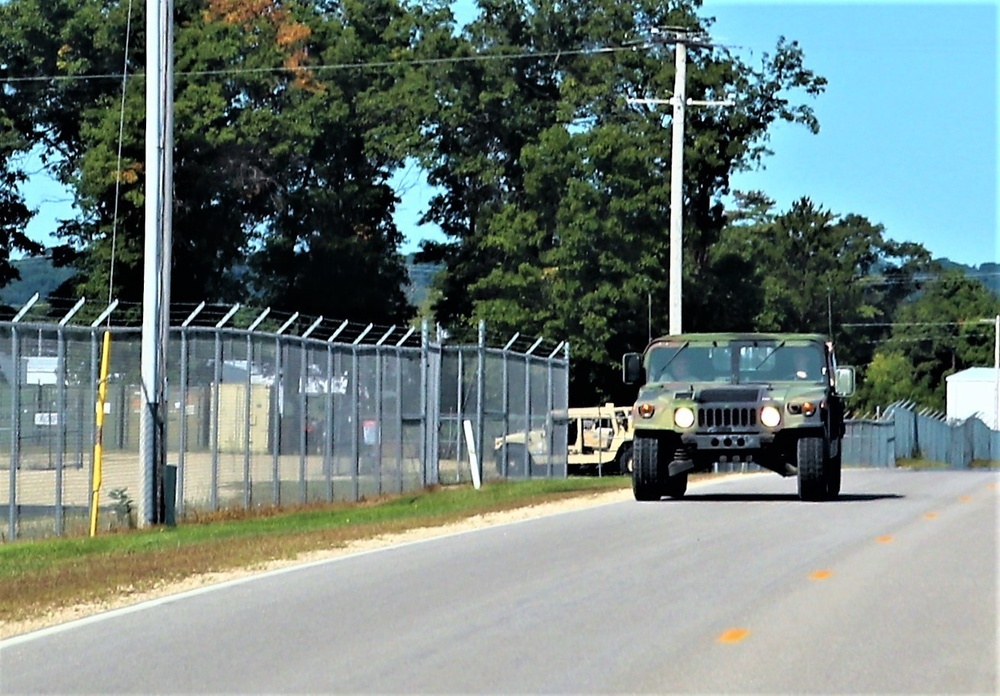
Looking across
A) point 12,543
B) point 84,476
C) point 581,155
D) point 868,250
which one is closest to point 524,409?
point 84,476

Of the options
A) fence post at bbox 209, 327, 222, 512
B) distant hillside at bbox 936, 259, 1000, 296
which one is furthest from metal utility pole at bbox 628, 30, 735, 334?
distant hillside at bbox 936, 259, 1000, 296

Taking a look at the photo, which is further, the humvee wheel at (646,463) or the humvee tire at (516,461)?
the humvee tire at (516,461)

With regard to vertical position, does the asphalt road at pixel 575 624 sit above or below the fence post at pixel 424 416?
below

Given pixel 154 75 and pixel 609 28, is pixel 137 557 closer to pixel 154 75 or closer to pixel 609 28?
pixel 154 75

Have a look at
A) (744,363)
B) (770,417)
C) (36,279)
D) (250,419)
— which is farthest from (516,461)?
(36,279)

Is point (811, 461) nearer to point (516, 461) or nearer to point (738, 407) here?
point (738, 407)

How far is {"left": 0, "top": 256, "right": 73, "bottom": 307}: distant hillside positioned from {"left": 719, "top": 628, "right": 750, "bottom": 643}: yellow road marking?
1439 inches

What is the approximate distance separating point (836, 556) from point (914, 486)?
1450 cm

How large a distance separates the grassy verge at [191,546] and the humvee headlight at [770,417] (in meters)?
3.65

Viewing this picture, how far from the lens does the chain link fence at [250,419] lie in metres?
20.2

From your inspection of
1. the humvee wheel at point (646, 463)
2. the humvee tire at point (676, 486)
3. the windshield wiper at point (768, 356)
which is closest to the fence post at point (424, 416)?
the humvee tire at point (676, 486)

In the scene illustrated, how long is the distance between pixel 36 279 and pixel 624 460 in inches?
1782

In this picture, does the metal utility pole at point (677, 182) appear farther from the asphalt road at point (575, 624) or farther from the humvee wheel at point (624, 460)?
the asphalt road at point (575, 624)

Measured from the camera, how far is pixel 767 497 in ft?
87.7
